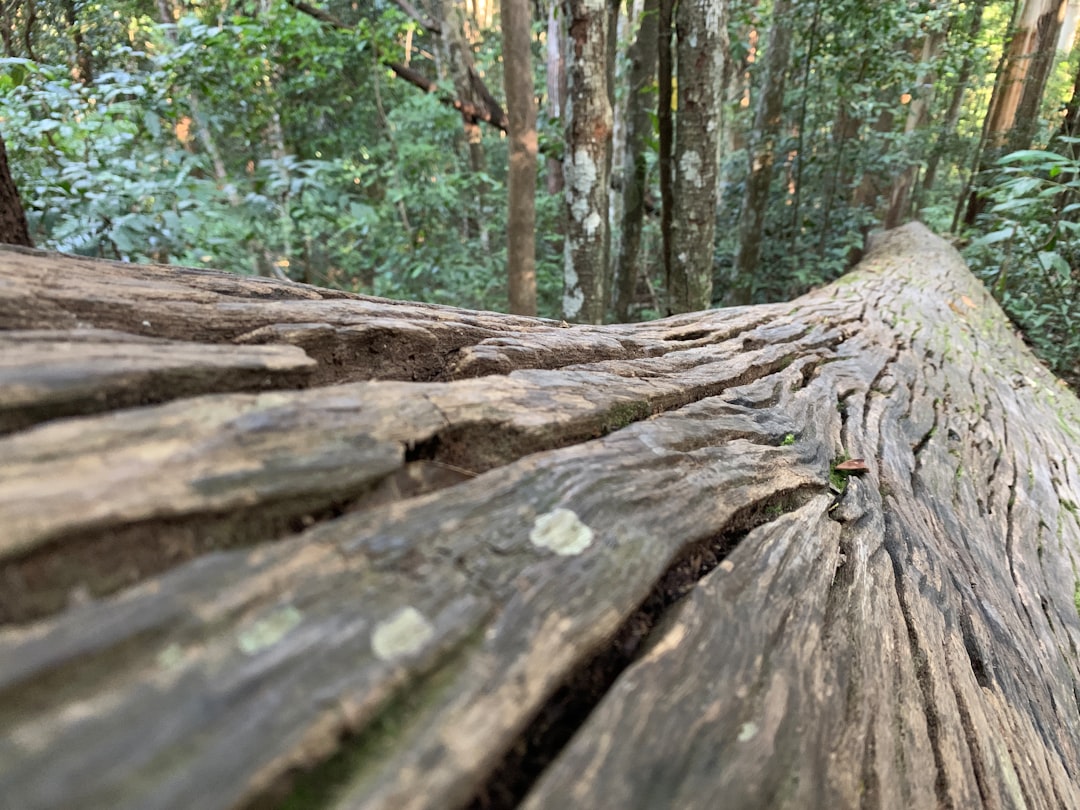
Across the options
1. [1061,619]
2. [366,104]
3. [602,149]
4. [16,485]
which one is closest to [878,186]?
[602,149]

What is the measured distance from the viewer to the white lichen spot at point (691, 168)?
3.70 m

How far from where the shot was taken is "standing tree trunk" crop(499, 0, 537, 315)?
12.5 feet

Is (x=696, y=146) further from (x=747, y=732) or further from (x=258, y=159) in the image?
(x=258, y=159)

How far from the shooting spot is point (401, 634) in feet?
1.86

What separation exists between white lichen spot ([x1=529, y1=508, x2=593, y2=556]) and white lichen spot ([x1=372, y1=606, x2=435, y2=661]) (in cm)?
20

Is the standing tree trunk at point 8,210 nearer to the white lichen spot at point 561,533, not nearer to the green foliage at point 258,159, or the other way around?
the green foliage at point 258,159

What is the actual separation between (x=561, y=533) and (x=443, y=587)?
200mm

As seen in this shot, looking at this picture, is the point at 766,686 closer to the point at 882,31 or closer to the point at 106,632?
the point at 106,632

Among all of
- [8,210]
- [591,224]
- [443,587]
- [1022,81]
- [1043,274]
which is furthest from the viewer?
[1022,81]

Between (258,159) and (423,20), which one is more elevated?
(423,20)

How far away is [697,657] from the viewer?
0.75 metres

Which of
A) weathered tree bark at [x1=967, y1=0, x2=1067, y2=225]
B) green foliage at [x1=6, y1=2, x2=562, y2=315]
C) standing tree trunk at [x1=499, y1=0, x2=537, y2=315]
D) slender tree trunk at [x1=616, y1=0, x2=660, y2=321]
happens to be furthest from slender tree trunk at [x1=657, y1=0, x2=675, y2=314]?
weathered tree bark at [x1=967, y1=0, x2=1067, y2=225]

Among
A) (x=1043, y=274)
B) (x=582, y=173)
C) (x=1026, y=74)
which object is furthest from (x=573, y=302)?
(x=1026, y=74)

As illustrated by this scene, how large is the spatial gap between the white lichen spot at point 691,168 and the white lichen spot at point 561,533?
3498 millimetres
